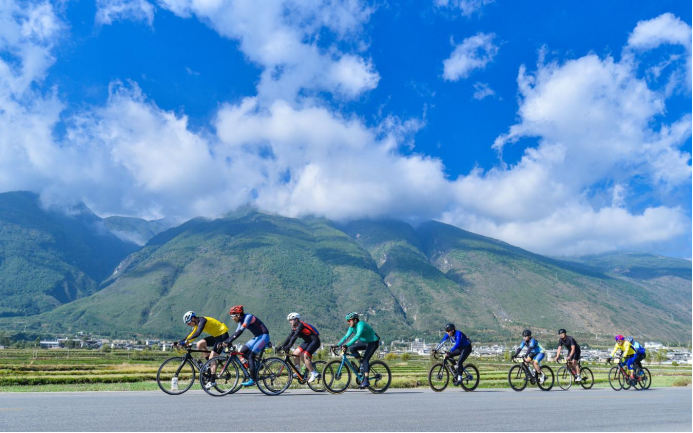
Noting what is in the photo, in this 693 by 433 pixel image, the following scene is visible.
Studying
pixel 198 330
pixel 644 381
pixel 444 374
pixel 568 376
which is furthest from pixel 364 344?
pixel 644 381

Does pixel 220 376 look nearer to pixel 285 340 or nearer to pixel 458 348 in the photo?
pixel 285 340

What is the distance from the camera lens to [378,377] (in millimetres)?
14781

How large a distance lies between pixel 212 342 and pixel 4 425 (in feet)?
20.0

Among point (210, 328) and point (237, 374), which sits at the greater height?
point (210, 328)

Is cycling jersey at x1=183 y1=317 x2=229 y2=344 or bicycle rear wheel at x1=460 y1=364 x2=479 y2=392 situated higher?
cycling jersey at x1=183 y1=317 x2=229 y2=344

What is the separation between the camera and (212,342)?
553 inches

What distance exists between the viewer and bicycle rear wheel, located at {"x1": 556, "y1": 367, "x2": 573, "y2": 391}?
19.1 m

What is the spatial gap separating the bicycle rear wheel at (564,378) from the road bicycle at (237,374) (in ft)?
37.7

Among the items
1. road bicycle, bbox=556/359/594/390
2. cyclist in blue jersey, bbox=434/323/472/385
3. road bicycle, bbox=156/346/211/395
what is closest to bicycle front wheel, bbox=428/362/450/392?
cyclist in blue jersey, bbox=434/323/472/385

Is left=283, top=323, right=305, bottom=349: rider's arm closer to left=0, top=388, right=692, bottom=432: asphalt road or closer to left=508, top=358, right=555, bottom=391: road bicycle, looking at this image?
left=0, top=388, right=692, bottom=432: asphalt road

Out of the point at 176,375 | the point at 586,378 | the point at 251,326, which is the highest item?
the point at 251,326

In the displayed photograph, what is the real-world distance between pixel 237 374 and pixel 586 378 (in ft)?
49.4

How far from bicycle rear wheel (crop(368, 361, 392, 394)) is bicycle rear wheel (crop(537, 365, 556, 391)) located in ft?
23.1

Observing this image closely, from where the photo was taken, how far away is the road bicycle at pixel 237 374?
13.5 meters
